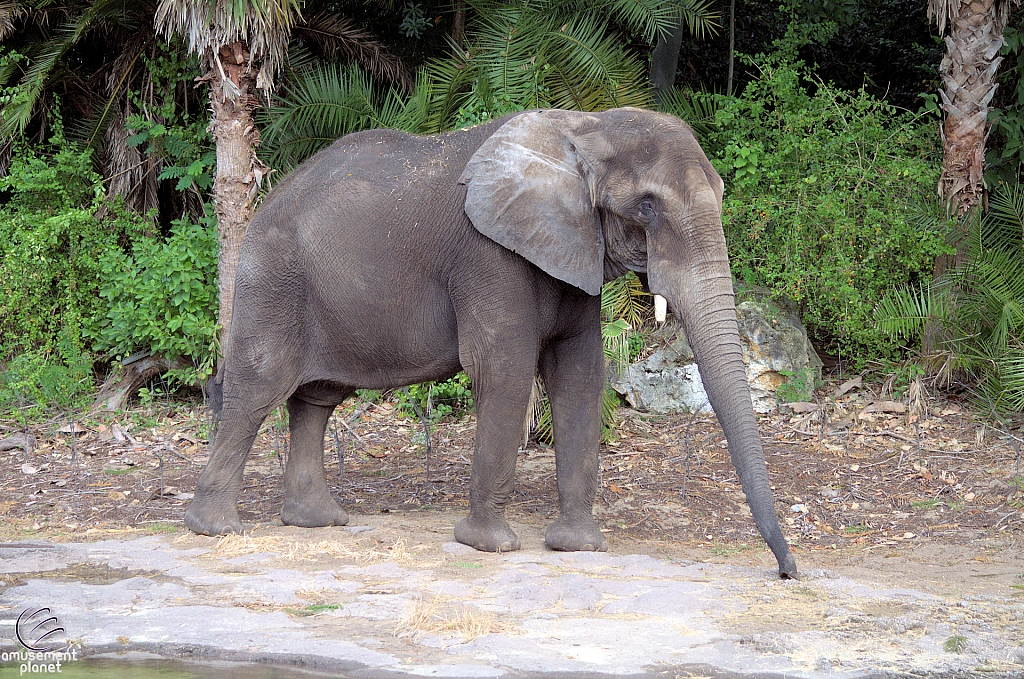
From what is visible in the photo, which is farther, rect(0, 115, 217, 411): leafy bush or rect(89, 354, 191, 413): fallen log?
rect(89, 354, 191, 413): fallen log

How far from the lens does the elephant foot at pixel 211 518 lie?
737 cm

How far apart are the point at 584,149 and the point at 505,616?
2.67m

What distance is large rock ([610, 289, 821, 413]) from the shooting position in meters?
10.7

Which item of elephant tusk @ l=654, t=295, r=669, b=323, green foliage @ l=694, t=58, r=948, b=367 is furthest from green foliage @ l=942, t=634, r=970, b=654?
green foliage @ l=694, t=58, r=948, b=367

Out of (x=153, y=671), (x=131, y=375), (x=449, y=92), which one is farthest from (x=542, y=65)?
(x=153, y=671)

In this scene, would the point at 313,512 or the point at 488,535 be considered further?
the point at 313,512

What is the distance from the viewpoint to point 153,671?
5.07 meters

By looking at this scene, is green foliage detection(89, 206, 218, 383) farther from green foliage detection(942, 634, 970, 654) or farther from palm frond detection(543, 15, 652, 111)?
green foliage detection(942, 634, 970, 654)

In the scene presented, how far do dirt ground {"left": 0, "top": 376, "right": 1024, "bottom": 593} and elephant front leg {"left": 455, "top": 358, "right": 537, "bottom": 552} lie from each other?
3.25ft

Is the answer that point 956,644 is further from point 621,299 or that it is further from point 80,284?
point 80,284

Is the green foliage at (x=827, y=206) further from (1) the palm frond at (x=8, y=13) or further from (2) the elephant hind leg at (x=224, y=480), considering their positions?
(1) the palm frond at (x=8, y=13)

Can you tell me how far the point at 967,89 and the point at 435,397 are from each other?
5859 millimetres

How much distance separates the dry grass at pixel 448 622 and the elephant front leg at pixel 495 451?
1294 mm

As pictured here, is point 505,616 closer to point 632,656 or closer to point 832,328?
point 632,656
